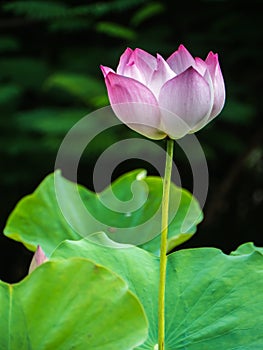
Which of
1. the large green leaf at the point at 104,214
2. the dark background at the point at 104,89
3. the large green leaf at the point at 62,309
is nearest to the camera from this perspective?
the large green leaf at the point at 62,309

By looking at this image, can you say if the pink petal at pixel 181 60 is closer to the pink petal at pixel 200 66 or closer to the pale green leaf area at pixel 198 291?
the pink petal at pixel 200 66

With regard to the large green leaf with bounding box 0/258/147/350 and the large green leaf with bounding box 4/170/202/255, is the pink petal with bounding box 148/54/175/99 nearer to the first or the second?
the large green leaf with bounding box 0/258/147/350

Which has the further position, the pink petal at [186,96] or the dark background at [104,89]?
the dark background at [104,89]

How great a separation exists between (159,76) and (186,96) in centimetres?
3

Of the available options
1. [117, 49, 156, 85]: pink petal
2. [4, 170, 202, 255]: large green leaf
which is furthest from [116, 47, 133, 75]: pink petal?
[4, 170, 202, 255]: large green leaf

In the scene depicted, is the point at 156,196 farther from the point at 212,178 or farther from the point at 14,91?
the point at 212,178

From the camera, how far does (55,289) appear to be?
0.38 metres

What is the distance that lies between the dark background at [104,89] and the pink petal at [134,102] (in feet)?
3.89

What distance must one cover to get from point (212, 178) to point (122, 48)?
512 mm

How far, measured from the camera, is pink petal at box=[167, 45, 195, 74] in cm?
43

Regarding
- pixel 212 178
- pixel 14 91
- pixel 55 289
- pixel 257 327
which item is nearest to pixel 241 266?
pixel 257 327

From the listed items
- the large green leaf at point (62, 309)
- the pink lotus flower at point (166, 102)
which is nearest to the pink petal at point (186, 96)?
the pink lotus flower at point (166, 102)

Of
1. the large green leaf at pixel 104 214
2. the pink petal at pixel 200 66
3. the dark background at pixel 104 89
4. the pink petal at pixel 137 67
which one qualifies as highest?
the pink petal at pixel 137 67

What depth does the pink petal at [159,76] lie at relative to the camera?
406 millimetres
